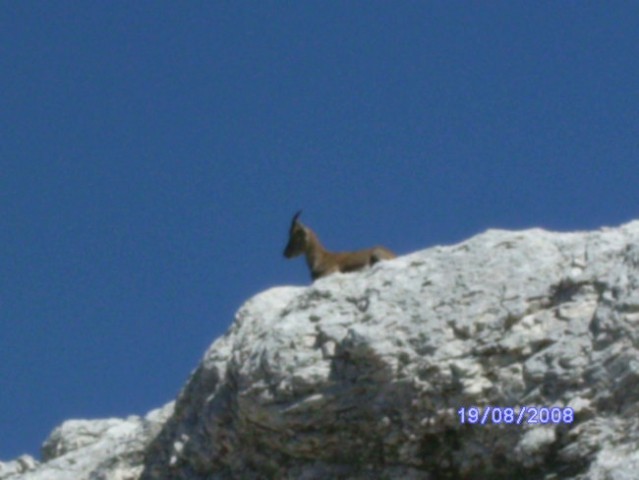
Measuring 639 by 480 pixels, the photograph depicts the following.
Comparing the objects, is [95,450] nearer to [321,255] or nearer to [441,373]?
[441,373]

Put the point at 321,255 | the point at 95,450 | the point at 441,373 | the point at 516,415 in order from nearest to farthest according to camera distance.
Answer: the point at 516,415 < the point at 441,373 < the point at 95,450 < the point at 321,255

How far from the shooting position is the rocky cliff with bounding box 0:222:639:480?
15508 millimetres

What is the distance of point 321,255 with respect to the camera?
24562mm

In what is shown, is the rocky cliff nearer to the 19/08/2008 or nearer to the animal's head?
the 19/08/2008

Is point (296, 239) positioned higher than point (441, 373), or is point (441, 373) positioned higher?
point (296, 239)

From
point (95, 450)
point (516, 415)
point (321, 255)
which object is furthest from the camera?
point (321, 255)

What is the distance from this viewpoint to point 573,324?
1600 cm

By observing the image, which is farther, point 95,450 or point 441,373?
point 95,450

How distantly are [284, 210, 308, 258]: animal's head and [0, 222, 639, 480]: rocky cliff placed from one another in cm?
745

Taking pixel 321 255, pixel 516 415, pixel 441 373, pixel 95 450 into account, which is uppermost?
pixel 321 255

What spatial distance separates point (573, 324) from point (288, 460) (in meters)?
2.90

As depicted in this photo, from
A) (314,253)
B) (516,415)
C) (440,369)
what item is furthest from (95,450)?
(314,253)

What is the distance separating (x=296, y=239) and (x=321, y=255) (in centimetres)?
118

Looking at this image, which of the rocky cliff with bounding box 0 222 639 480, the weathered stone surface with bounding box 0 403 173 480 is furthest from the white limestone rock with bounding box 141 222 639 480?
the weathered stone surface with bounding box 0 403 173 480
